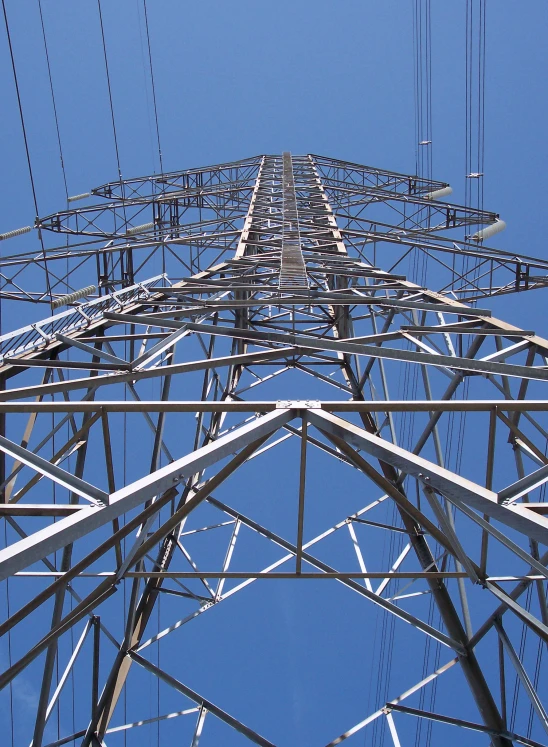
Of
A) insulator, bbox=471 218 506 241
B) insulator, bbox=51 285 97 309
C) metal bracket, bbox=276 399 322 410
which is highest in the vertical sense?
metal bracket, bbox=276 399 322 410

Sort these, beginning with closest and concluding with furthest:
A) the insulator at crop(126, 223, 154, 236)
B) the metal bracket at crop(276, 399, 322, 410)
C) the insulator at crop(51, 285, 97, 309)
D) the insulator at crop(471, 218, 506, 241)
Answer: the metal bracket at crop(276, 399, 322, 410) < the insulator at crop(51, 285, 97, 309) < the insulator at crop(471, 218, 506, 241) < the insulator at crop(126, 223, 154, 236)

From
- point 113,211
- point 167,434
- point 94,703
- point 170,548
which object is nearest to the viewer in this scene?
point 94,703

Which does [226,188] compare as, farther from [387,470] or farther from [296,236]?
[387,470]

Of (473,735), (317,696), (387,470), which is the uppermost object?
(387,470)

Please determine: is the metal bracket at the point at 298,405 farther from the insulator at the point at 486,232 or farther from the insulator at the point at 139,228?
the insulator at the point at 139,228

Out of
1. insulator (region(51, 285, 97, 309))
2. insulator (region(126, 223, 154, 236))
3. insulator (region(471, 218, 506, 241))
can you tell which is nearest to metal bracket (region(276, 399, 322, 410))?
insulator (region(51, 285, 97, 309))

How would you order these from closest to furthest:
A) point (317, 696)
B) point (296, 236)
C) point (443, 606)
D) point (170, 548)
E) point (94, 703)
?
point (94, 703)
point (443, 606)
point (170, 548)
point (296, 236)
point (317, 696)

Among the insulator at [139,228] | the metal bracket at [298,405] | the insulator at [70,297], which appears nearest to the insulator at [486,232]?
the insulator at [139,228]

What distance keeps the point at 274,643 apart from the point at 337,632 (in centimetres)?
290

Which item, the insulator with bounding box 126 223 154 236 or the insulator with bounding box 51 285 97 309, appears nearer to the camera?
the insulator with bounding box 51 285 97 309

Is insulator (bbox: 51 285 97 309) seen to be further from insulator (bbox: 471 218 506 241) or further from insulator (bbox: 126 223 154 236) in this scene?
insulator (bbox: 471 218 506 241)

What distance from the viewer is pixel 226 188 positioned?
2747cm

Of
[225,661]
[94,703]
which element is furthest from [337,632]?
[94,703]

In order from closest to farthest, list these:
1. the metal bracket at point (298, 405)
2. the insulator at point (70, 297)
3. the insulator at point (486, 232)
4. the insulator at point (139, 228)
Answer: the metal bracket at point (298, 405), the insulator at point (70, 297), the insulator at point (486, 232), the insulator at point (139, 228)
